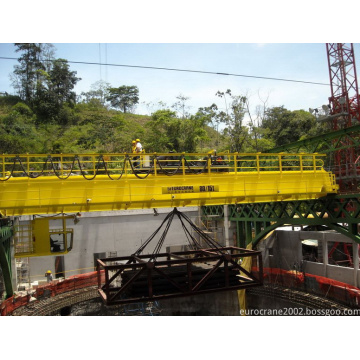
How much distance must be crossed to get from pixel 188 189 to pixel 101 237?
57.5 ft

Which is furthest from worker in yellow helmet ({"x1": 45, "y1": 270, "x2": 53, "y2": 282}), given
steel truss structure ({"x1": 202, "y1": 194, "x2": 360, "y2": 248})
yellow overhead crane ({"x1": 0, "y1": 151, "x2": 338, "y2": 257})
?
steel truss structure ({"x1": 202, "y1": 194, "x2": 360, "y2": 248})

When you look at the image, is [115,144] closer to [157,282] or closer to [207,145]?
[207,145]

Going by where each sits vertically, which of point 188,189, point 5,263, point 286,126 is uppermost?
point 286,126

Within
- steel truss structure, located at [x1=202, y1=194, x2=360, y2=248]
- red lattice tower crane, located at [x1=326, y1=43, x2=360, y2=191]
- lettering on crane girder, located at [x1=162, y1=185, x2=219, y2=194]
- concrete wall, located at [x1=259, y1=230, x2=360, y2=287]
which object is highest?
red lattice tower crane, located at [x1=326, y1=43, x2=360, y2=191]

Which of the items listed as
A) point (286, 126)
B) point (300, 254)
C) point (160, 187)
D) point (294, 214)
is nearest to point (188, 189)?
point (160, 187)

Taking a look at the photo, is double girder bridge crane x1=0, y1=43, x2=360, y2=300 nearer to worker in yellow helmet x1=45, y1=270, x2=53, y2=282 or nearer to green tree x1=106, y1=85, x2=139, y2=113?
worker in yellow helmet x1=45, y1=270, x2=53, y2=282

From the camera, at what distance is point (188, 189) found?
11.5 metres

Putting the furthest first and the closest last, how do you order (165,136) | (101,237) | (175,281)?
(165,136), (101,237), (175,281)

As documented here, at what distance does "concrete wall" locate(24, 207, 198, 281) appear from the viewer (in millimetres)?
26609

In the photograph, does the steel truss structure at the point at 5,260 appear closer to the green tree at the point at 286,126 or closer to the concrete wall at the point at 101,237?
the concrete wall at the point at 101,237

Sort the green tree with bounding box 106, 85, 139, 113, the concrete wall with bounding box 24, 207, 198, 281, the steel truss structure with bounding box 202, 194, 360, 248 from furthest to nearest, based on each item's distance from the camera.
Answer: the green tree with bounding box 106, 85, 139, 113, the concrete wall with bounding box 24, 207, 198, 281, the steel truss structure with bounding box 202, 194, 360, 248

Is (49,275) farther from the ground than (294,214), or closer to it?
closer to it

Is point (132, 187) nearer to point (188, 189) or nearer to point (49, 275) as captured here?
point (188, 189)

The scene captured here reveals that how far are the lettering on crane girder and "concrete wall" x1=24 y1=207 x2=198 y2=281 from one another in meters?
17.0
